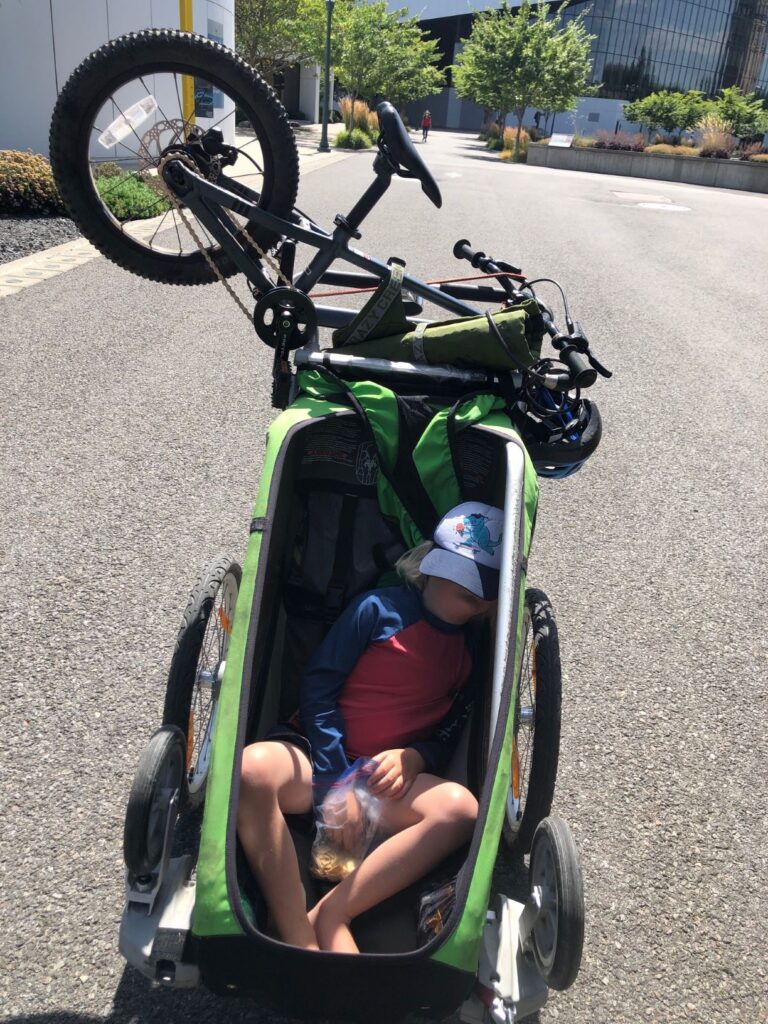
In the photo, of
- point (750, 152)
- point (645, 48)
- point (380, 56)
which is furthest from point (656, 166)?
point (645, 48)

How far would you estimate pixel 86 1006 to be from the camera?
71.5 inches

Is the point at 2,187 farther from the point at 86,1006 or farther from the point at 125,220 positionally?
the point at 86,1006

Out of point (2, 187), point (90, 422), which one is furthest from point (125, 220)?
point (90, 422)

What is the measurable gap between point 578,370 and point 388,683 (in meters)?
1.14

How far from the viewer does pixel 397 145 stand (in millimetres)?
2740

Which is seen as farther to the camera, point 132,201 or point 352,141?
point 352,141

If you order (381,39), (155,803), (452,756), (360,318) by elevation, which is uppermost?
(381,39)

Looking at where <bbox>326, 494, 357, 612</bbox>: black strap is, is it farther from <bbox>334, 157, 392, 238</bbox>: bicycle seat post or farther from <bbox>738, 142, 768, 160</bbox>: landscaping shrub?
<bbox>738, 142, 768, 160</bbox>: landscaping shrub

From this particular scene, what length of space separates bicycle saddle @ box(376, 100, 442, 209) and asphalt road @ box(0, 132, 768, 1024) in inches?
68.7

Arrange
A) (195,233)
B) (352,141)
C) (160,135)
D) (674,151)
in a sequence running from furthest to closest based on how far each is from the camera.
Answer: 1. (674,151)
2. (352,141)
3. (160,135)
4. (195,233)

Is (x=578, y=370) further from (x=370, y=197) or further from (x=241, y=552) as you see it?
(x=241, y=552)

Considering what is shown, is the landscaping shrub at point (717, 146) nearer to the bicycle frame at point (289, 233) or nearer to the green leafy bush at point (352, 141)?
the green leafy bush at point (352, 141)

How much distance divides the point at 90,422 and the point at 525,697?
335 centimetres

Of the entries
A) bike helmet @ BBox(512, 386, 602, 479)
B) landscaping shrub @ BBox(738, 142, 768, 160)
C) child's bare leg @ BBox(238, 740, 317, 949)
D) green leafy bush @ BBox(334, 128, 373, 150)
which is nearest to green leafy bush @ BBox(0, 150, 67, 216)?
bike helmet @ BBox(512, 386, 602, 479)
